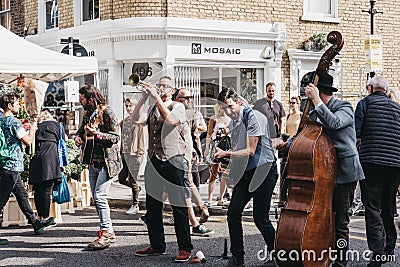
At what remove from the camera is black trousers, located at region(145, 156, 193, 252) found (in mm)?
7441

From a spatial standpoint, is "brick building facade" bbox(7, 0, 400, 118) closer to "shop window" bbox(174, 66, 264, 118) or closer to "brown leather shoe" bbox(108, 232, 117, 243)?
"shop window" bbox(174, 66, 264, 118)

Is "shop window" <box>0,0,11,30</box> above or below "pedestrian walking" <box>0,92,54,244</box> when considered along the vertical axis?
above

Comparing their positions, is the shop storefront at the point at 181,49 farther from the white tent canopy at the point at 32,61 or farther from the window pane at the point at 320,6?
the white tent canopy at the point at 32,61

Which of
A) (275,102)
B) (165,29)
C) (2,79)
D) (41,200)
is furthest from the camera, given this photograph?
(165,29)

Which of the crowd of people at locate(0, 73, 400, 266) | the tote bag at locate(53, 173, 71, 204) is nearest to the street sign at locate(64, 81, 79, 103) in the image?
the tote bag at locate(53, 173, 71, 204)

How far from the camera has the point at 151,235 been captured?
25.4 feet

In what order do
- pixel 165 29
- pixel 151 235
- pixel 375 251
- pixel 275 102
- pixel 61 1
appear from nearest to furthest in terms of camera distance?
pixel 375 251 < pixel 151 235 < pixel 275 102 < pixel 165 29 < pixel 61 1

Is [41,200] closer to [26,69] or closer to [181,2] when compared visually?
[26,69]

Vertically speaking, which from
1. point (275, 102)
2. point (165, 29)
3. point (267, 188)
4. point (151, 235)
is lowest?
point (151, 235)

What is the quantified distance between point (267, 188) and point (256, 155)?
0.37m

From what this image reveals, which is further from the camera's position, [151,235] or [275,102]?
[275,102]

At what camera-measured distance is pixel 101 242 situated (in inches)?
319

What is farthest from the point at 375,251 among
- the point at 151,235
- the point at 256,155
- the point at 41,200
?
the point at 41,200

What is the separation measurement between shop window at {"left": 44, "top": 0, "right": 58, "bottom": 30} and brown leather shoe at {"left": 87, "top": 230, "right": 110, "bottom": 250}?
38.1 ft
